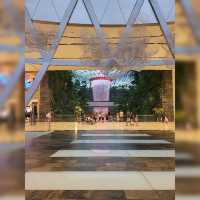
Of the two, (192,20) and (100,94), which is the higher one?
(192,20)

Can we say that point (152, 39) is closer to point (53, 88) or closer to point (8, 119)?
point (53, 88)

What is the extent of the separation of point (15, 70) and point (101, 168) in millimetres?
4102

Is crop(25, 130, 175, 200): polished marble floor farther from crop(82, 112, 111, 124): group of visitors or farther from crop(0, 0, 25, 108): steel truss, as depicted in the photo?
crop(0, 0, 25, 108): steel truss

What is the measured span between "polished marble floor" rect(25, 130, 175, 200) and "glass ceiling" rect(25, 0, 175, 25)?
2163mm

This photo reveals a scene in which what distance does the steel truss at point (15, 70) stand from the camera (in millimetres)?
3378

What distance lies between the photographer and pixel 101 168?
7.34 metres

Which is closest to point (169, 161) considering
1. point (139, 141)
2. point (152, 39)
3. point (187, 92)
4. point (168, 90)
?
point (168, 90)

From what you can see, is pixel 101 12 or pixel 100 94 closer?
pixel 101 12

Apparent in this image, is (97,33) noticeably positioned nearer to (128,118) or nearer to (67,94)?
(67,94)

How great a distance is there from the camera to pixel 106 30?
6.89 metres

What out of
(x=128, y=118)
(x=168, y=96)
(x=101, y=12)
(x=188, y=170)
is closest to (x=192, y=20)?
(x=188, y=170)

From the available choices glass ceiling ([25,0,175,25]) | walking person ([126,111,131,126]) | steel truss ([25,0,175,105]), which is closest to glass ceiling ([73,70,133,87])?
steel truss ([25,0,175,105])

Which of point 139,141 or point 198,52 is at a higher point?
point 198,52

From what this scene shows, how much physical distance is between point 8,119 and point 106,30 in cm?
373
